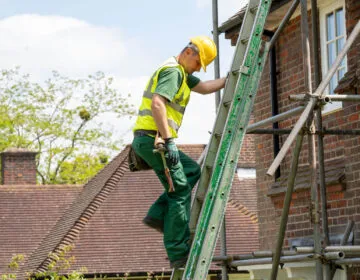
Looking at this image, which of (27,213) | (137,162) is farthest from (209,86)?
(27,213)

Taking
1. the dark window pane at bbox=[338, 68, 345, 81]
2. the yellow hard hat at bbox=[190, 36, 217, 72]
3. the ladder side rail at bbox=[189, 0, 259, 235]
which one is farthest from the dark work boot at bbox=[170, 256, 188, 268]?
the dark window pane at bbox=[338, 68, 345, 81]

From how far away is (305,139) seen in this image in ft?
46.7

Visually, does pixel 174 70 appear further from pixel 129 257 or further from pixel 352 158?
pixel 129 257

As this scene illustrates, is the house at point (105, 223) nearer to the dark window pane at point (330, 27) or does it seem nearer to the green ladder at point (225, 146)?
the dark window pane at point (330, 27)

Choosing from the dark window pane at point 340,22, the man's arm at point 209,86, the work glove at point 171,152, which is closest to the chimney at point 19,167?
the dark window pane at point 340,22

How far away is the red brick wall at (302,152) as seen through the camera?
43.6 ft

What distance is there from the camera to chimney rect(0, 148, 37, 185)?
131ft

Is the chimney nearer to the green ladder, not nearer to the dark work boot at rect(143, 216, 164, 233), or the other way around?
the dark work boot at rect(143, 216, 164, 233)

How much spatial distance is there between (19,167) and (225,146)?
3210 cm

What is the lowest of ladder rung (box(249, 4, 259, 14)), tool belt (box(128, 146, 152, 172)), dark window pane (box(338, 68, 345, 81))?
tool belt (box(128, 146, 152, 172))

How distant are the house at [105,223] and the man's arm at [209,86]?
1836 centimetres

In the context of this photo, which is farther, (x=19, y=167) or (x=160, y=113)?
(x=19, y=167)

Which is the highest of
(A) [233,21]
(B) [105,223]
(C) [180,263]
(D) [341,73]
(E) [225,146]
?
(A) [233,21]

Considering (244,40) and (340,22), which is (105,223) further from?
(244,40)
